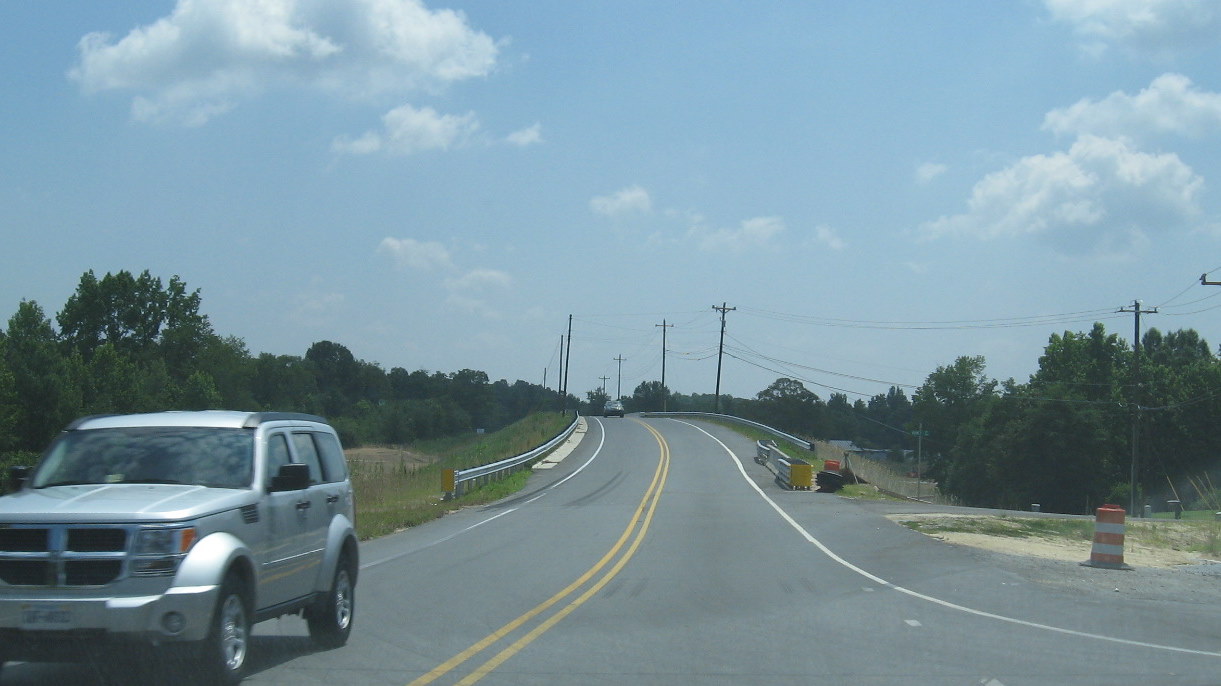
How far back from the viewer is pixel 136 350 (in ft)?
336

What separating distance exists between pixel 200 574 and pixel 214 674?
79cm

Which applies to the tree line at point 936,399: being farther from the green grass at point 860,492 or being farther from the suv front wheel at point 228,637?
the suv front wheel at point 228,637

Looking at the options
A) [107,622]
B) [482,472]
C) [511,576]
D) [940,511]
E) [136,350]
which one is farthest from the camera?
[136,350]

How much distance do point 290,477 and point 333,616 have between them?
1.79 meters

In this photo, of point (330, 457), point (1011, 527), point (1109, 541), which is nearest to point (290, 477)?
point (330, 457)

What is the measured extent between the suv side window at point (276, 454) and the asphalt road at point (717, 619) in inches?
62.2

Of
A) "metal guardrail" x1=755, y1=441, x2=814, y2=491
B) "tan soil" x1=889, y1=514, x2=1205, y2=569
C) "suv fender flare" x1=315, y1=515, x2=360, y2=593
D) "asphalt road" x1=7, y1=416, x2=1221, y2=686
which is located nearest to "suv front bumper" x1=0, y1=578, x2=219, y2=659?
"asphalt road" x1=7, y1=416, x2=1221, y2=686

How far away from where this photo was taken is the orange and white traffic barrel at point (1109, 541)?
1884 centimetres

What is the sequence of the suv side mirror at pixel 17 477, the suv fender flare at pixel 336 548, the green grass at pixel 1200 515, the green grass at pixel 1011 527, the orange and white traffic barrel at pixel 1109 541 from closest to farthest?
1. the suv side mirror at pixel 17 477
2. the suv fender flare at pixel 336 548
3. the orange and white traffic barrel at pixel 1109 541
4. the green grass at pixel 1011 527
5. the green grass at pixel 1200 515

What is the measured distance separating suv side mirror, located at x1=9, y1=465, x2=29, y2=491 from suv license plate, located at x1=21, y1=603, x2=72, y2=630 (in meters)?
1.85

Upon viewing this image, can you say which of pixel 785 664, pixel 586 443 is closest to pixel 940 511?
pixel 785 664

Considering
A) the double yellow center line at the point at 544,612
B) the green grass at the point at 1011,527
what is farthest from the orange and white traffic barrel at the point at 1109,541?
the double yellow center line at the point at 544,612

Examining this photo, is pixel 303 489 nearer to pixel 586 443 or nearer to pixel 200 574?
pixel 200 574

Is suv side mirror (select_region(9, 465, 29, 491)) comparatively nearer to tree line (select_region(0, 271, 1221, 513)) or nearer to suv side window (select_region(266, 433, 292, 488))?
suv side window (select_region(266, 433, 292, 488))
